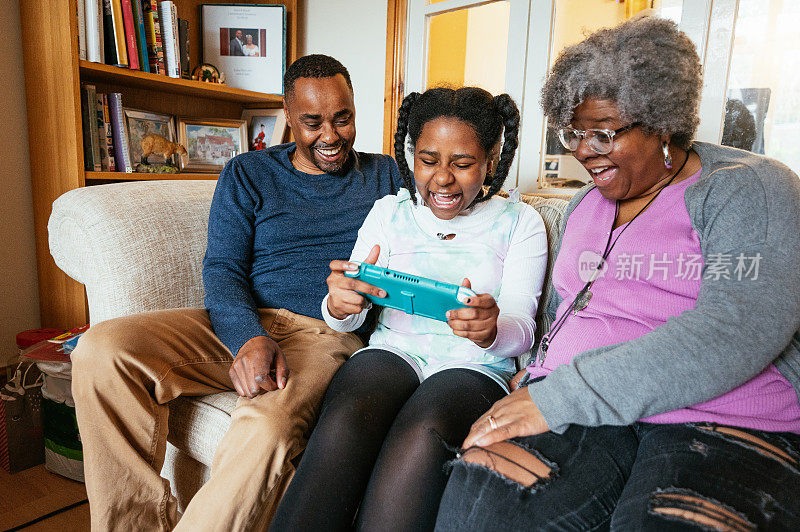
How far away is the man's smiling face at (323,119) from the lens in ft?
4.92

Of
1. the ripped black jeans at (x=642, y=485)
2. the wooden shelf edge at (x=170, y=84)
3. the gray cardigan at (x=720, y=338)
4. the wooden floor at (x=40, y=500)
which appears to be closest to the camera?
the ripped black jeans at (x=642, y=485)

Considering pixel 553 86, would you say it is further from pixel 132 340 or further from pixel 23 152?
pixel 23 152

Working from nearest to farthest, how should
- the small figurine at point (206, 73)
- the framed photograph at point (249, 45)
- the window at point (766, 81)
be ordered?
the window at point (766, 81) → the small figurine at point (206, 73) → the framed photograph at point (249, 45)

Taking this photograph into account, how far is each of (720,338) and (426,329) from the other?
0.59 m

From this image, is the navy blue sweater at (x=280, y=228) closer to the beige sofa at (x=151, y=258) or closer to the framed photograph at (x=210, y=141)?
the beige sofa at (x=151, y=258)

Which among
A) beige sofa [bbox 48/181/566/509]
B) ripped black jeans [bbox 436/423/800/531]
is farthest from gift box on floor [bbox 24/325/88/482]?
ripped black jeans [bbox 436/423/800/531]

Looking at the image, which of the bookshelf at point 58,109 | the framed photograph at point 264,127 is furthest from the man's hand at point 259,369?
the framed photograph at point 264,127

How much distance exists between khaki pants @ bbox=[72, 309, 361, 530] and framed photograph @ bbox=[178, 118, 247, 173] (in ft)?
5.18

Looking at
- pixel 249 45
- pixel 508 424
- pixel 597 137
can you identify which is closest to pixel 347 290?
→ pixel 508 424

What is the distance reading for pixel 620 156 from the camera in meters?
1.01

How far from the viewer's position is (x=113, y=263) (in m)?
1.41

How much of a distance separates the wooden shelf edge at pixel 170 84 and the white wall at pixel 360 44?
1.42 feet

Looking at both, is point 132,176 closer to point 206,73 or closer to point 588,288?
point 206,73

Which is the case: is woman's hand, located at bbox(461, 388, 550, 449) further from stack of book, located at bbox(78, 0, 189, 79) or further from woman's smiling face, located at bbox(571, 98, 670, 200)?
stack of book, located at bbox(78, 0, 189, 79)
